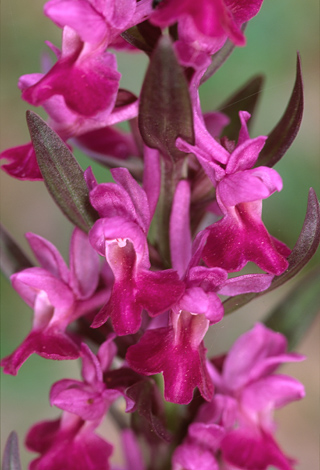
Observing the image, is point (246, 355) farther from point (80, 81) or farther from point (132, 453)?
point (80, 81)

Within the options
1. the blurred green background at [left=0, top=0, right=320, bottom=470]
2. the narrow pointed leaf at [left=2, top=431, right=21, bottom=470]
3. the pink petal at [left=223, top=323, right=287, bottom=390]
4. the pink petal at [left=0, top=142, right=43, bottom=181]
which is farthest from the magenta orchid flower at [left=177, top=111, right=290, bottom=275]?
the blurred green background at [left=0, top=0, right=320, bottom=470]

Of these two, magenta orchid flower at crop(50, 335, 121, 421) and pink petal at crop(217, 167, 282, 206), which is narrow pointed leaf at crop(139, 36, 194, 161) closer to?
pink petal at crop(217, 167, 282, 206)

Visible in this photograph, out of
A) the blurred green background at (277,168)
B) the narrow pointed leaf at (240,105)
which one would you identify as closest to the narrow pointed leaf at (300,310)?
the narrow pointed leaf at (240,105)

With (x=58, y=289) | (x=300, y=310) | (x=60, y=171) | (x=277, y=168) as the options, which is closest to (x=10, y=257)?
(x=58, y=289)

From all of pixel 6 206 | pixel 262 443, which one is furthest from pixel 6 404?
pixel 262 443

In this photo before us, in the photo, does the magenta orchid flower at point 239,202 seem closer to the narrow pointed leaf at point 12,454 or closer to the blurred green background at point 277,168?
the narrow pointed leaf at point 12,454

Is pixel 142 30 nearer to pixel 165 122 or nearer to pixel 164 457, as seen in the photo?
pixel 165 122
